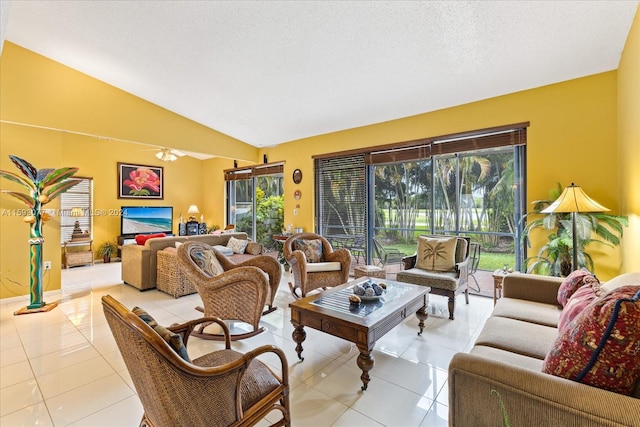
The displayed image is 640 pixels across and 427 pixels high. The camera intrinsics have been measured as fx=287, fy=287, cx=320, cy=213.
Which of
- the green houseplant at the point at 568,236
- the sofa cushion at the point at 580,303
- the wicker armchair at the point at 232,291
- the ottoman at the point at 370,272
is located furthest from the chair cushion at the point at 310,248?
the sofa cushion at the point at 580,303

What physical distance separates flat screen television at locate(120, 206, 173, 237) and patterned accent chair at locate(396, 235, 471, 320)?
273 inches

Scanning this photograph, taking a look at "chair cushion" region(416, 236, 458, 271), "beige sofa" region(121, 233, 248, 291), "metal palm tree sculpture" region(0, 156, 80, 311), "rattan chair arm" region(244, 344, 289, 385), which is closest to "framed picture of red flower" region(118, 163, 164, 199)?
"beige sofa" region(121, 233, 248, 291)

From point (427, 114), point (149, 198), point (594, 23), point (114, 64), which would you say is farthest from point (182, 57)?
point (149, 198)

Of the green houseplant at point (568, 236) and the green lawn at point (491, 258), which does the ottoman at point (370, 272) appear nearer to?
the green lawn at point (491, 258)

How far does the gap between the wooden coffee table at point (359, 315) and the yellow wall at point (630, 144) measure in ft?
5.98

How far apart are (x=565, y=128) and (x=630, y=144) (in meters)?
0.98

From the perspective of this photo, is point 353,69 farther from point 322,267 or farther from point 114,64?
point 114,64

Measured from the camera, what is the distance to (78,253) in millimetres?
6367

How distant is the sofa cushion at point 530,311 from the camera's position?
2.09m

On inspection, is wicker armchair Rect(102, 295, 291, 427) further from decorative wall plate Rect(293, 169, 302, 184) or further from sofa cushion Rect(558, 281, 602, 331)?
decorative wall plate Rect(293, 169, 302, 184)

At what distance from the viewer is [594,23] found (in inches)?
98.2

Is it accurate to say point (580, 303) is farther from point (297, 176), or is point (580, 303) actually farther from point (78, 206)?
point (78, 206)

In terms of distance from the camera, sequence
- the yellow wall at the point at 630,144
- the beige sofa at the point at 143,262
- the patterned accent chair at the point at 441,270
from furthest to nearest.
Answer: the beige sofa at the point at 143,262, the patterned accent chair at the point at 441,270, the yellow wall at the point at 630,144

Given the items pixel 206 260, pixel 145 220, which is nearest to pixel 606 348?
pixel 206 260
